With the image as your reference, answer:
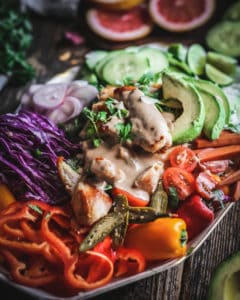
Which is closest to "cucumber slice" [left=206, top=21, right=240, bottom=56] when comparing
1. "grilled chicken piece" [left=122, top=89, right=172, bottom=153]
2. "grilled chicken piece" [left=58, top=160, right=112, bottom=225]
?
"grilled chicken piece" [left=122, top=89, right=172, bottom=153]

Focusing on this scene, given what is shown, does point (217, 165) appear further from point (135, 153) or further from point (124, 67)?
point (124, 67)

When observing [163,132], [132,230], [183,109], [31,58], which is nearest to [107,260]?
[132,230]

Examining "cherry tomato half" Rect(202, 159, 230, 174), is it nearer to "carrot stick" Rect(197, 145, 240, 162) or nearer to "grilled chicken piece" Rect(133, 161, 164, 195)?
"carrot stick" Rect(197, 145, 240, 162)

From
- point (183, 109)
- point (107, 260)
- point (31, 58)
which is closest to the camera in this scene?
point (107, 260)

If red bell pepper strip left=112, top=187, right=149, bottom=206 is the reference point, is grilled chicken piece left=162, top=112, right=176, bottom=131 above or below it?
above

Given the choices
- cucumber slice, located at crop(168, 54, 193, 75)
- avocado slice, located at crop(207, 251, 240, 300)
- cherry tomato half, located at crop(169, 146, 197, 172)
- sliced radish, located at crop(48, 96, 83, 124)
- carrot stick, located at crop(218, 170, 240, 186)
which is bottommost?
avocado slice, located at crop(207, 251, 240, 300)

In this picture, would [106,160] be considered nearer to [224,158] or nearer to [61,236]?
[61,236]

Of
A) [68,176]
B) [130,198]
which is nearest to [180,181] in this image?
[130,198]
